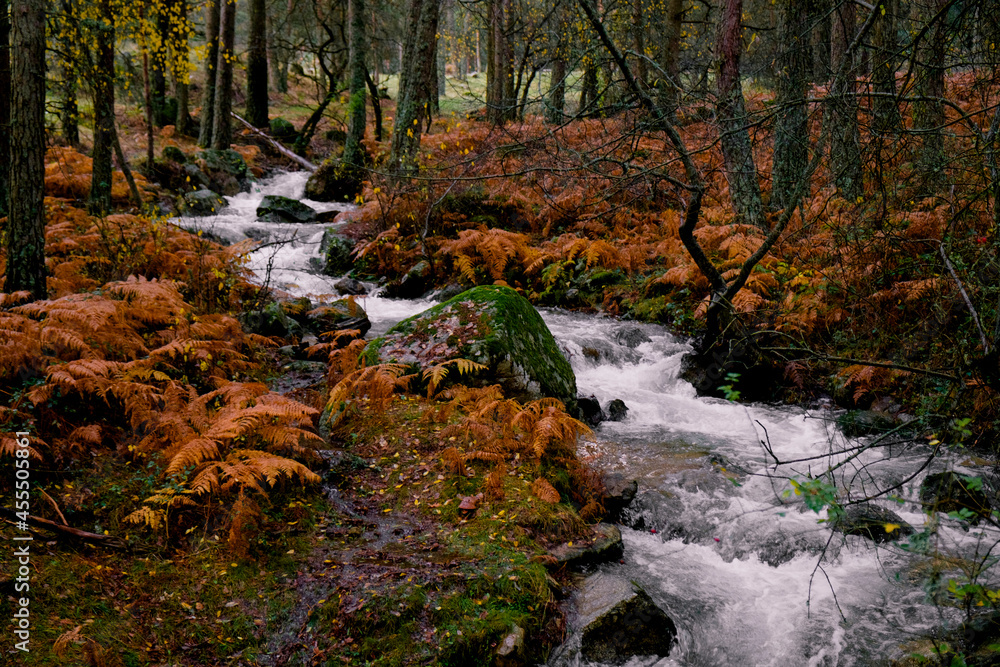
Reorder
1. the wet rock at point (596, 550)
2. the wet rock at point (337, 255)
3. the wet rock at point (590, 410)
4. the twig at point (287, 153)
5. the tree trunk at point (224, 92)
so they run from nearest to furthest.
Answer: the wet rock at point (596, 550) < the wet rock at point (590, 410) < the wet rock at point (337, 255) < the tree trunk at point (224, 92) < the twig at point (287, 153)

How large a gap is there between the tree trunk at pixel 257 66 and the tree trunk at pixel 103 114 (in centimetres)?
949

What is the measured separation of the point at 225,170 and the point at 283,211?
3339 mm

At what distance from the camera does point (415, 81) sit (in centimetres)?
1188

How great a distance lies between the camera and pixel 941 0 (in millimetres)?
7883

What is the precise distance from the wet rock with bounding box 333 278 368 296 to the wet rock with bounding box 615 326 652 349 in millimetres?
4566

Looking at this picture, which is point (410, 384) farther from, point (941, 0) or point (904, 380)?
point (941, 0)

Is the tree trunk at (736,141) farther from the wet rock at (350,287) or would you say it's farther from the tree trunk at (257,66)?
the tree trunk at (257,66)

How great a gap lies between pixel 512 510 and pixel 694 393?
160 inches

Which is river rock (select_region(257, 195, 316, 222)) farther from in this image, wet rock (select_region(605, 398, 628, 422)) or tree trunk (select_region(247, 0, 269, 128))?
wet rock (select_region(605, 398, 628, 422))

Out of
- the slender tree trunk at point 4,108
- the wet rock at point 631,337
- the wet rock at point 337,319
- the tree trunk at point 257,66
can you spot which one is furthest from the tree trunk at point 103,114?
the tree trunk at point 257,66

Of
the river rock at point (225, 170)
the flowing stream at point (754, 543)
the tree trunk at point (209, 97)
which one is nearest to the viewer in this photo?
the flowing stream at point (754, 543)

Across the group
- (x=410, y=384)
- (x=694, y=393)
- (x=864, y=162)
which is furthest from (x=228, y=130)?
(x=864, y=162)

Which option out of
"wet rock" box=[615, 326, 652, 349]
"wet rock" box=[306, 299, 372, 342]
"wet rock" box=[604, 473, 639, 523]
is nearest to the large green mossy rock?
"wet rock" box=[604, 473, 639, 523]

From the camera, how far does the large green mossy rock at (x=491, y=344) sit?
20.4 feet
